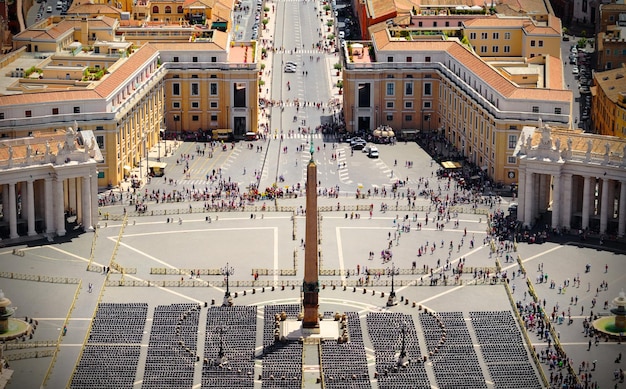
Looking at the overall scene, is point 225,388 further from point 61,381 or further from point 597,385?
point 597,385


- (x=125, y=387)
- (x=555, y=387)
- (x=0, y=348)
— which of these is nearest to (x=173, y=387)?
(x=125, y=387)

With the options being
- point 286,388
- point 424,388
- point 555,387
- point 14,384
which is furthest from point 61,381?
point 555,387

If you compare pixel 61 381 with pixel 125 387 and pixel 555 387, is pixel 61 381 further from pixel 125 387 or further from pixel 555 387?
pixel 555 387

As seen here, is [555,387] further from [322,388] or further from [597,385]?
[322,388]

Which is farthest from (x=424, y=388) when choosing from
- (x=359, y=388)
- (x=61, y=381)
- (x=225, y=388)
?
(x=61, y=381)

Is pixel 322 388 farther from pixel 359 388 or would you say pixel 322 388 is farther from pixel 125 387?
pixel 125 387

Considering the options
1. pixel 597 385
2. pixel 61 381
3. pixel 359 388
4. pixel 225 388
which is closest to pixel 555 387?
pixel 597 385
